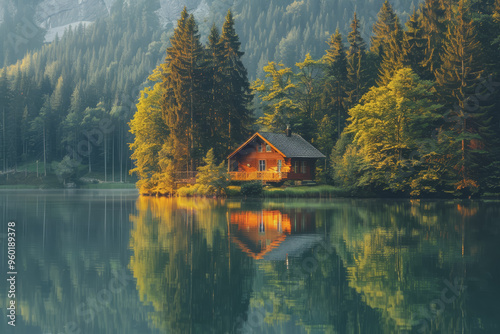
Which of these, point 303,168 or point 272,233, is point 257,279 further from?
point 303,168

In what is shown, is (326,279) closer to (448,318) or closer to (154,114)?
(448,318)

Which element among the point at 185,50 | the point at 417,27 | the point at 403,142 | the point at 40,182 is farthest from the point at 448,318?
the point at 40,182

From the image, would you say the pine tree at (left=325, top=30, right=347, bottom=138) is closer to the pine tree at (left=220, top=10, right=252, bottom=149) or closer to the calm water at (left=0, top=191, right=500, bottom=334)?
the pine tree at (left=220, top=10, right=252, bottom=149)

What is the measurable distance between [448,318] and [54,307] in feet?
28.2

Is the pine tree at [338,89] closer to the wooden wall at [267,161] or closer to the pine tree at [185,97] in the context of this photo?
the wooden wall at [267,161]

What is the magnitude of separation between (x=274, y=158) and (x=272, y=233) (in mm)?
48972

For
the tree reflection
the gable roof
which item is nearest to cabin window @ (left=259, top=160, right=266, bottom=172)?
the gable roof

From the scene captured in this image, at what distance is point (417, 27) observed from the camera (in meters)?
70.9

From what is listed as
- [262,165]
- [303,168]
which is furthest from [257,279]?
Result: [303,168]

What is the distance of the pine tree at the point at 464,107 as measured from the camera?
62.3 metres

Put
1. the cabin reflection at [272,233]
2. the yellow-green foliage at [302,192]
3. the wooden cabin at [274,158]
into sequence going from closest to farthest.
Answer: the cabin reflection at [272,233], the yellow-green foliage at [302,192], the wooden cabin at [274,158]

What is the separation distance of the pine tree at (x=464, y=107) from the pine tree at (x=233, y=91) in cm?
2602

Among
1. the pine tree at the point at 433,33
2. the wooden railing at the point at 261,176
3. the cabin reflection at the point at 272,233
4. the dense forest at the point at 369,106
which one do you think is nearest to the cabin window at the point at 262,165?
the wooden railing at the point at 261,176

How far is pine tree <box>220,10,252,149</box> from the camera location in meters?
80.0
